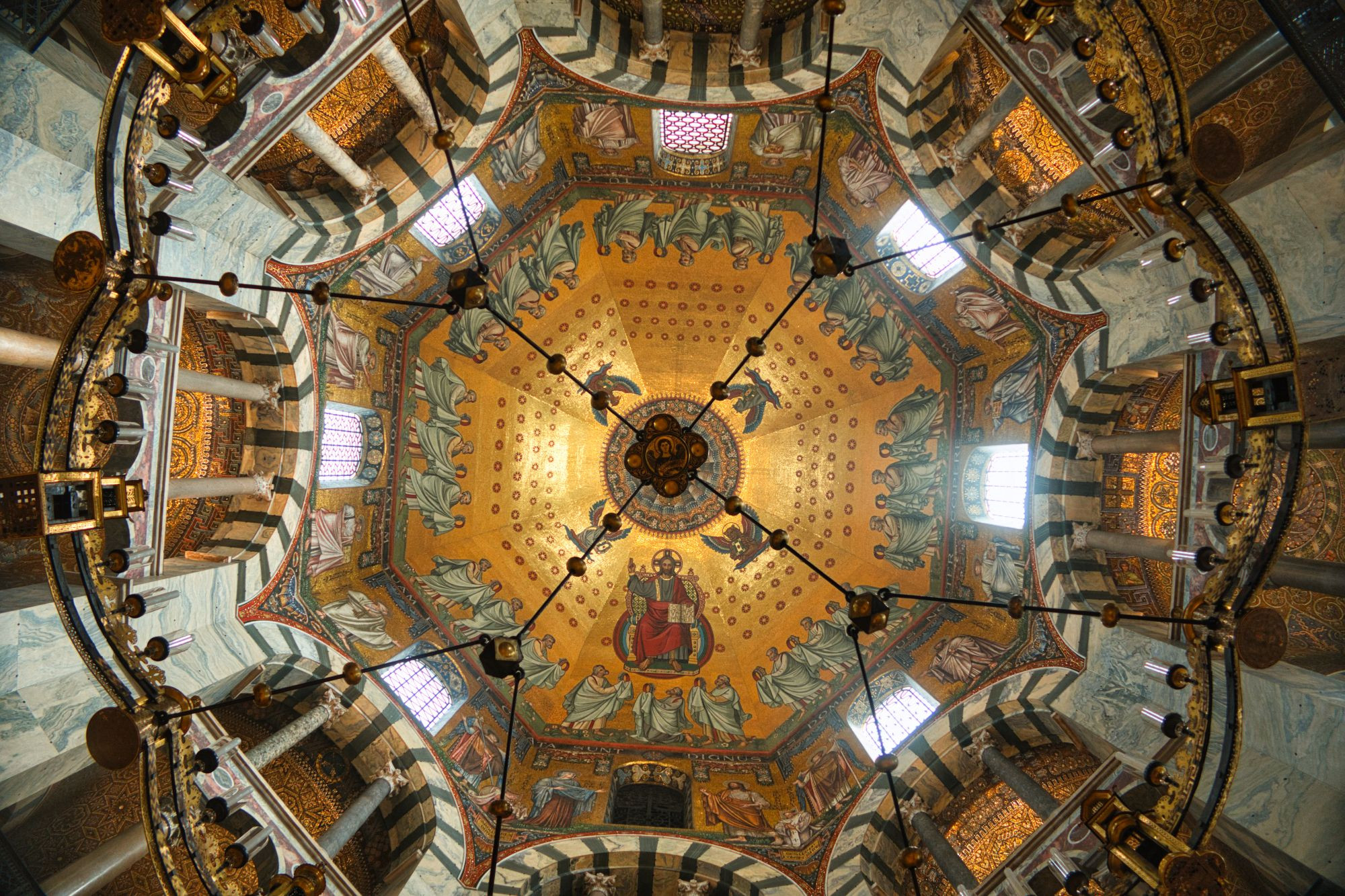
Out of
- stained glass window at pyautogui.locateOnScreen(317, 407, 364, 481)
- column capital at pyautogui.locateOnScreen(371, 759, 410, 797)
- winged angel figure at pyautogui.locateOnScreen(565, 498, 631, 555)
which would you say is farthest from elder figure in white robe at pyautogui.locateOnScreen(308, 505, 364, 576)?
winged angel figure at pyautogui.locateOnScreen(565, 498, 631, 555)

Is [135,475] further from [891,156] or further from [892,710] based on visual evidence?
[892,710]

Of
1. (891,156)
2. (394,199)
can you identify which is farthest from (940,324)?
(394,199)

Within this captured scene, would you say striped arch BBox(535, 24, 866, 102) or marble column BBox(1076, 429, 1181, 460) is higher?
striped arch BBox(535, 24, 866, 102)

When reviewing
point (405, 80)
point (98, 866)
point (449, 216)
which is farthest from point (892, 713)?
point (405, 80)

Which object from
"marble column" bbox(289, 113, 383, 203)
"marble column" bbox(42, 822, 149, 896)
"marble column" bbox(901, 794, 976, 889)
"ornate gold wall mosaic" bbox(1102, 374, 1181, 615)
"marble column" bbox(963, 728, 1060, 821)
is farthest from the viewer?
"ornate gold wall mosaic" bbox(1102, 374, 1181, 615)

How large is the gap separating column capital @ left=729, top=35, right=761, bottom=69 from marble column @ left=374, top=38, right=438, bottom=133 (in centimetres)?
410

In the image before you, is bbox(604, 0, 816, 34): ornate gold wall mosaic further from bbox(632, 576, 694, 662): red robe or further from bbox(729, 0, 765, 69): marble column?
bbox(632, 576, 694, 662): red robe

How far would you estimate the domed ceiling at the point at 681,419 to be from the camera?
1174 centimetres

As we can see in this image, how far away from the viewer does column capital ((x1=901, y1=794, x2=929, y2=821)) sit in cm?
1177

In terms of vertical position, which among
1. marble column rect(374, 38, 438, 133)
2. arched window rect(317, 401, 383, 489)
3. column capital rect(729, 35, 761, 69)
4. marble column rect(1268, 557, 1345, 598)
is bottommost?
marble column rect(1268, 557, 1345, 598)

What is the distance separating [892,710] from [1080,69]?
9893mm

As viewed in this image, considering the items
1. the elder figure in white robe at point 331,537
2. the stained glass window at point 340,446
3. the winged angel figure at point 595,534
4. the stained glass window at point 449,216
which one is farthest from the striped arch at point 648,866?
the stained glass window at point 449,216

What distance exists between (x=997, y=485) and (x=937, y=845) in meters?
5.65

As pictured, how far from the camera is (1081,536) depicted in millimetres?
10953
